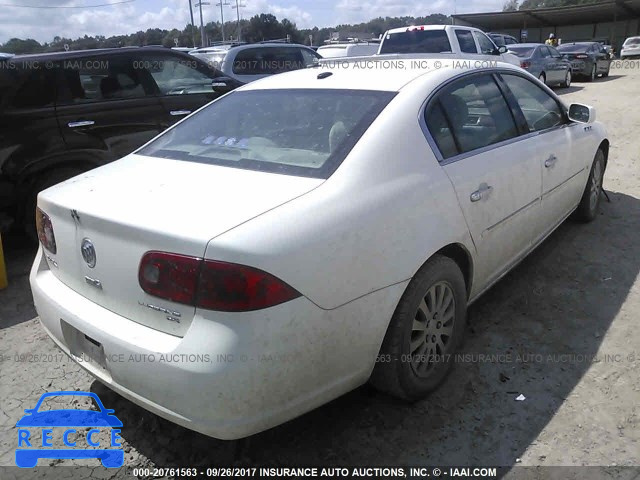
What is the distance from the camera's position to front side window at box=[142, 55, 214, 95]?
598 centimetres

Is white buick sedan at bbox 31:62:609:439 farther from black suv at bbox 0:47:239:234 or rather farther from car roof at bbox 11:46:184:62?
car roof at bbox 11:46:184:62

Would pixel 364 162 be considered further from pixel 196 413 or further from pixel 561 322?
pixel 561 322

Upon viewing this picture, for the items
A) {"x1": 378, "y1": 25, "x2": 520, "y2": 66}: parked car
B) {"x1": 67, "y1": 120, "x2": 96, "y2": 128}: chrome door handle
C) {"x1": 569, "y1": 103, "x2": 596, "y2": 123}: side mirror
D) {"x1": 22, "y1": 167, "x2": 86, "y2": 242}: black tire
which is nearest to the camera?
{"x1": 569, "y1": 103, "x2": 596, "y2": 123}: side mirror

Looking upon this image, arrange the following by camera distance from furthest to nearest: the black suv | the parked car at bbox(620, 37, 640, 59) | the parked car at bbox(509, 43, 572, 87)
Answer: the parked car at bbox(620, 37, 640, 59) → the parked car at bbox(509, 43, 572, 87) → the black suv

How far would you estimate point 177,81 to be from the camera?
6.29 metres

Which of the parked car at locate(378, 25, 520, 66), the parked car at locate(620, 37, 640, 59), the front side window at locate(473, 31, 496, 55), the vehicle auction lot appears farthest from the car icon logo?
the parked car at locate(620, 37, 640, 59)

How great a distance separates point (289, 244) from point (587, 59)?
830 inches

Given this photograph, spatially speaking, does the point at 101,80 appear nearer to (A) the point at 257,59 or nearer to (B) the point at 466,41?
(A) the point at 257,59

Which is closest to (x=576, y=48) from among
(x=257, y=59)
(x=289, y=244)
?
(x=257, y=59)

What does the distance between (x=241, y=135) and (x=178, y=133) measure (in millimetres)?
544

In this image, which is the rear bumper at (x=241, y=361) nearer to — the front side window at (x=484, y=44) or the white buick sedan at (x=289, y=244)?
the white buick sedan at (x=289, y=244)

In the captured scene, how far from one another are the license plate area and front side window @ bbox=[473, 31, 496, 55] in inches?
465

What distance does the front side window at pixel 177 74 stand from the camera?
19.6 ft

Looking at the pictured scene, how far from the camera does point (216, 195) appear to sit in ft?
7.53
